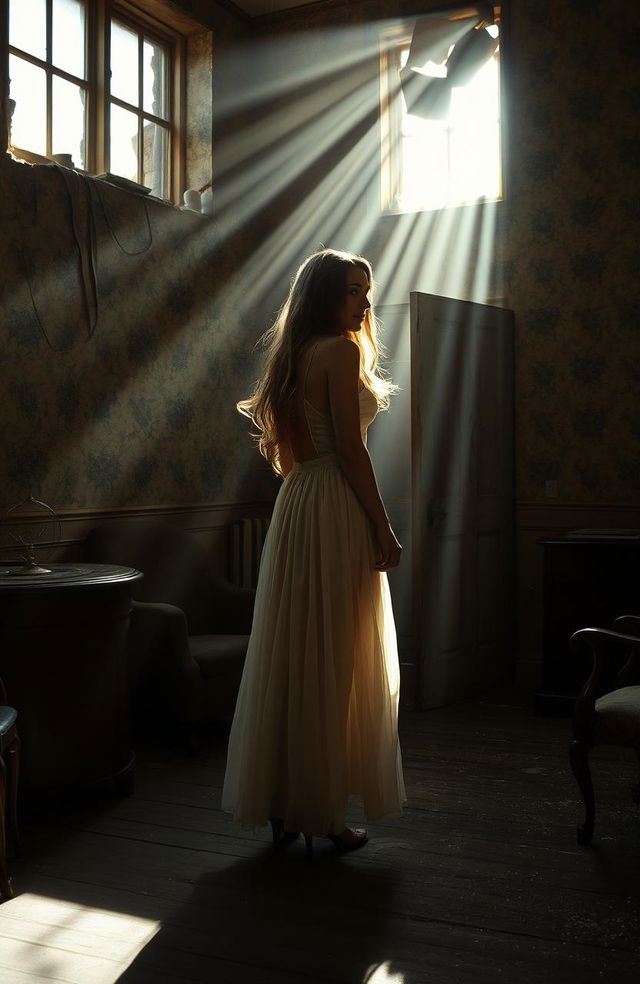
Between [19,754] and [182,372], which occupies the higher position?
[182,372]

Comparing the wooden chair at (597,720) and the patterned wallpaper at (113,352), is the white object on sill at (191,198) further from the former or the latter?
the wooden chair at (597,720)

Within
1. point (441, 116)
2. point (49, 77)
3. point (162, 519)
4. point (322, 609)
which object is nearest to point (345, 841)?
point (322, 609)

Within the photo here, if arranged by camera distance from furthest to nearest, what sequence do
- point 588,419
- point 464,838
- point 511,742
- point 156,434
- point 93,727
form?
point 588,419 < point 156,434 < point 511,742 < point 93,727 < point 464,838

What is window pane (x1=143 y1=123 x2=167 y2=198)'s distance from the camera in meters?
5.04

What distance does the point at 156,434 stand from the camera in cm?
475

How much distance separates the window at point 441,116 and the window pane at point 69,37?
73.5 inches

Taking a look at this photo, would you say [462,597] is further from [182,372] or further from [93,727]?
[93,727]

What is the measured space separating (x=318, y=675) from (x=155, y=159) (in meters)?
3.47

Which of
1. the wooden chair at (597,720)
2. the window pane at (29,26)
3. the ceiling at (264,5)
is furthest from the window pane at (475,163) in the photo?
the wooden chair at (597,720)

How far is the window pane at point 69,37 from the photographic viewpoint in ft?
14.2

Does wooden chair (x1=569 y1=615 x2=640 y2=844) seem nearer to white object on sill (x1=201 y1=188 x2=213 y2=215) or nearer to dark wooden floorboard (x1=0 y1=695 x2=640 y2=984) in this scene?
dark wooden floorboard (x1=0 y1=695 x2=640 y2=984)

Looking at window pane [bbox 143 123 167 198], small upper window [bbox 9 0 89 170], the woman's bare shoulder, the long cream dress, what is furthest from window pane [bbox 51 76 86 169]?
the long cream dress

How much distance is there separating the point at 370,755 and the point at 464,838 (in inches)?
20.2

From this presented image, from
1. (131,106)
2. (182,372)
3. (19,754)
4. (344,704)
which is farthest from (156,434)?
(344,704)
